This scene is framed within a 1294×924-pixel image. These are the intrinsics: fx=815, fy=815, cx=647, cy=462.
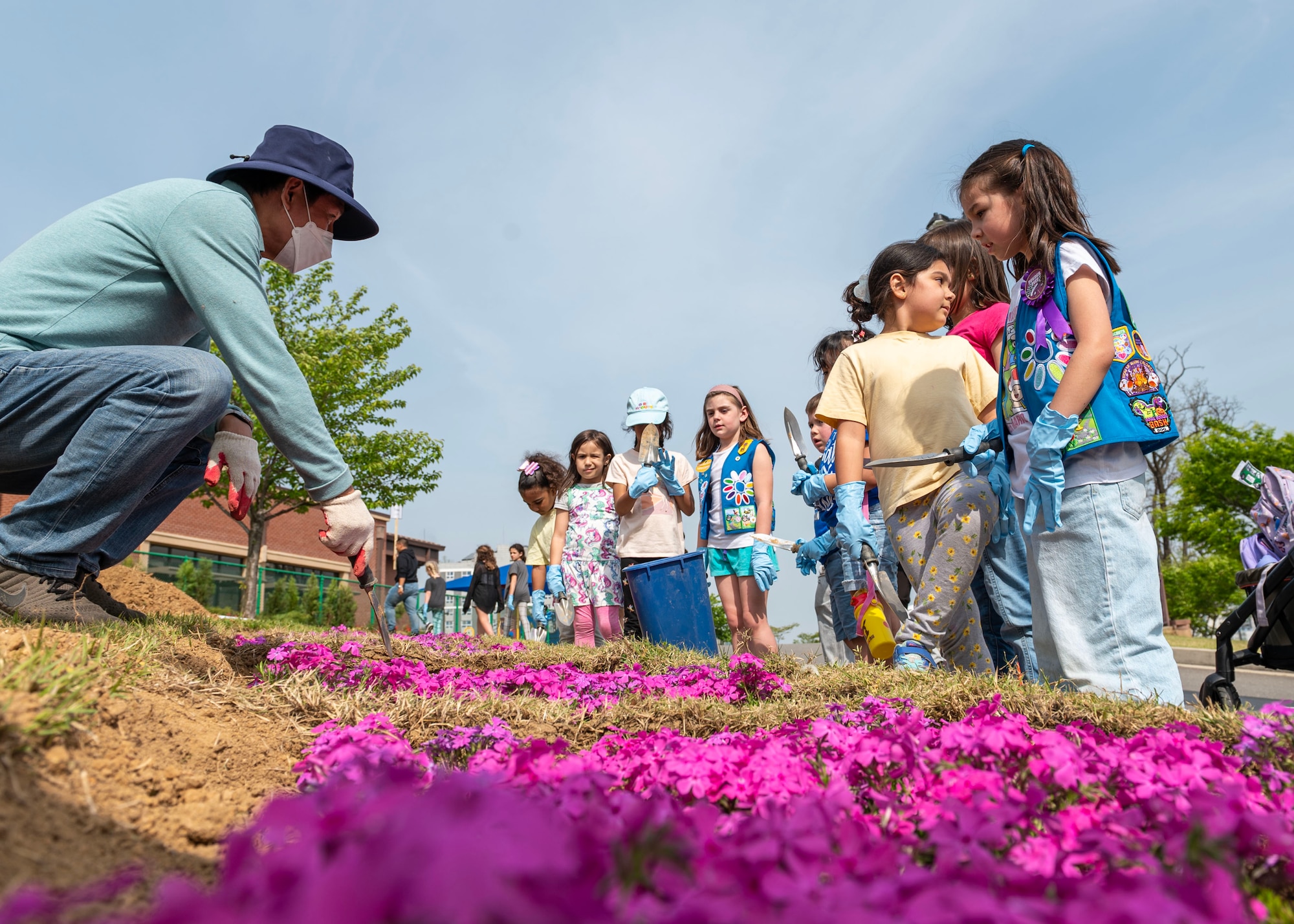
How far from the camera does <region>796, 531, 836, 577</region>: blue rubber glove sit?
17.5 feet

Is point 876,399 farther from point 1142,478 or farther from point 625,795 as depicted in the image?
point 625,795

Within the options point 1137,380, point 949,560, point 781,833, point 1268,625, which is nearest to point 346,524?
point 781,833

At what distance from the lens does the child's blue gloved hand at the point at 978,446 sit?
12.0 ft

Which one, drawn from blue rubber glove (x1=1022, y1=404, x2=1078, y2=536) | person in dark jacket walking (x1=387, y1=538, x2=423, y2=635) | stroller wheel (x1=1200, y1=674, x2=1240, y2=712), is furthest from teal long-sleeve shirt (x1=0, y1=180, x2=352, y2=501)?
person in dark jacket walking (x1=387, y1=538, x2=423, y2=635)

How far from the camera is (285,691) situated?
2.61 m

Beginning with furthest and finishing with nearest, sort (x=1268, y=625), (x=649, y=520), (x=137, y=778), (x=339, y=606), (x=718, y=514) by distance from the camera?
(x=339, y=606), (x=649, y=520), (x=718, y=514), (x=1268, y=625), (x=137, y=778)

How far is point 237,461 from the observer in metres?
3.16

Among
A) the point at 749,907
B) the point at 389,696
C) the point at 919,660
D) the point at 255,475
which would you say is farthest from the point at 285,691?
the point at 919,660

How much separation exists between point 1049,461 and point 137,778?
9.71ft

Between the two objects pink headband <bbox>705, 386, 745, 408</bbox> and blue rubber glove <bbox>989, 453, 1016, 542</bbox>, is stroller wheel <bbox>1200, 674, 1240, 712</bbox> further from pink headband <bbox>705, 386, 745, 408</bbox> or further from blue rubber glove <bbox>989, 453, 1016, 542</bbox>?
pink headband <bbox>705, 386, 745, 408</bbox>

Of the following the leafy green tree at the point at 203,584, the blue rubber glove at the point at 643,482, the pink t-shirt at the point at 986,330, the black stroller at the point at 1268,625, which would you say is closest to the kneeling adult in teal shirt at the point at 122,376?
the pink t-shirt at the point at 986,330

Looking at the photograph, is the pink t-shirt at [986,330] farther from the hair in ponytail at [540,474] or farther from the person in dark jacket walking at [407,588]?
the person in dark jacket walking at [407,588]

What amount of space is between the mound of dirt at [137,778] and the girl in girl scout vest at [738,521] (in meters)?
3.79

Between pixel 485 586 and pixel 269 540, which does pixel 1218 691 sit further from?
pixel 269 540
